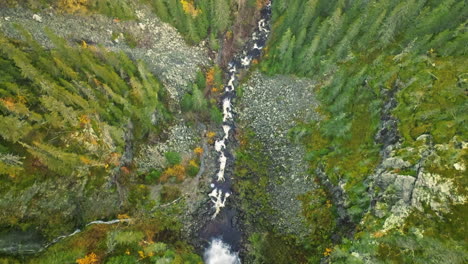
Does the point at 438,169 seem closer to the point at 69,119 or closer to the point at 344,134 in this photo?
the point at 344,134

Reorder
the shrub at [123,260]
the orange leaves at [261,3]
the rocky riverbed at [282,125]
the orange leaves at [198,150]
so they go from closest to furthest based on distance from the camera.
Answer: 1. the shrub at [123,260]
2. the rocky riverbed at [282,125]
3. the orange leaves at [198,150]
4. the orange leaves at [261,3]

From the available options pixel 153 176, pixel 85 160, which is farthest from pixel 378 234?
pixel 85 160

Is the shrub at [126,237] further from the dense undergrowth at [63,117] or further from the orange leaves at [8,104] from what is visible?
the orange leaves at [8,104]

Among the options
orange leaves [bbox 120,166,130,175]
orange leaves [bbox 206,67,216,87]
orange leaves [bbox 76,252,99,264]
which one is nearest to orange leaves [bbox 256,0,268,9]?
orange leaves [bbox 206,67,216,87]

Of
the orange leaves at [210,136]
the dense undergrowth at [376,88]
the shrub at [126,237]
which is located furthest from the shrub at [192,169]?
the dense undergrowth at [376,88]

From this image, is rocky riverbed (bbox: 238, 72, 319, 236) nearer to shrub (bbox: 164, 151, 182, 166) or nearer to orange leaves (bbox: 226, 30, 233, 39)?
orange leaves (bbox: 226, 30, 233, 39)

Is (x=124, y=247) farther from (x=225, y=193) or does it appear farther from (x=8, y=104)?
(x=8, y=104)

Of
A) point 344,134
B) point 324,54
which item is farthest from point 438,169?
point 324,54
